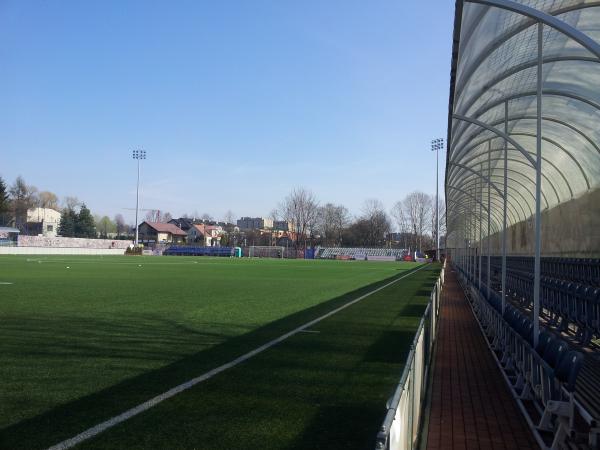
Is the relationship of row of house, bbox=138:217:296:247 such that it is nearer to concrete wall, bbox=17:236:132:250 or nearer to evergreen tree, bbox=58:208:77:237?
evergreen tree, bbox=58:208:77:237

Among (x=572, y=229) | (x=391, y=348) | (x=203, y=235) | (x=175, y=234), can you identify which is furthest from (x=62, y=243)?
(x=391, y=348)

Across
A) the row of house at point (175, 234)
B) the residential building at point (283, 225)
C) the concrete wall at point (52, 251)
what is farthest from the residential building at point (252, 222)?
the concrete wall at point (52, 251)

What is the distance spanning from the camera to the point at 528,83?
9.96 metres

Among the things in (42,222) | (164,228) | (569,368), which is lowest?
(569,368)

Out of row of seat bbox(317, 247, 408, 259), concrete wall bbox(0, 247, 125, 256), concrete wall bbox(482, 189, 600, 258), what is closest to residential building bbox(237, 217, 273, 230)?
row of seat bbox(317, 247, 408, 259)

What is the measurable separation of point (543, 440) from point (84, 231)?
368ft

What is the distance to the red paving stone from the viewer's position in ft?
16.5

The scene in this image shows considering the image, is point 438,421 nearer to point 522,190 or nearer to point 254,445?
point 254,445

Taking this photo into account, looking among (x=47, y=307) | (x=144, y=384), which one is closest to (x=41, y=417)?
(x=144, y=384)

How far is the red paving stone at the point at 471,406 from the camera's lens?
5.03 m

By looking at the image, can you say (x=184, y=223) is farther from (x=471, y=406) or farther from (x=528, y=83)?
(x=471, y=406)

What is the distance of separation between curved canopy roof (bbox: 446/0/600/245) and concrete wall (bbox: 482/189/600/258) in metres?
0.54

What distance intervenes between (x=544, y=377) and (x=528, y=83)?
661cm

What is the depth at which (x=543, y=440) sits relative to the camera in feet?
16.1
